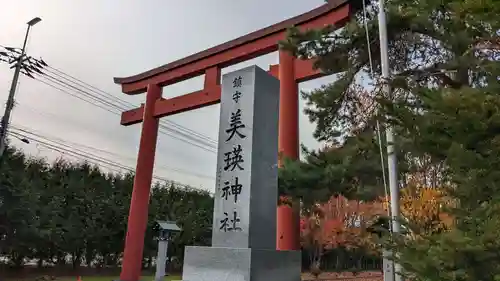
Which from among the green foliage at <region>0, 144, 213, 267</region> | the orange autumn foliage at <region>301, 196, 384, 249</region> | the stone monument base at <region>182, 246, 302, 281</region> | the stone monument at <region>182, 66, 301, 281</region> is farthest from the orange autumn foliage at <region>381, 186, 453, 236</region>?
the green foliage at <region>0, 144, 213, 267</region>

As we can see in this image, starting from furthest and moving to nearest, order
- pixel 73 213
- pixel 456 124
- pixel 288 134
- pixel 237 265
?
pixel 73 213 < pixel 288 134 < pixel 237 265 < pixel 456 124

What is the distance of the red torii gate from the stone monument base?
3005 mm

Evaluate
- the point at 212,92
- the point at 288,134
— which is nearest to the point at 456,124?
the point at 288,134

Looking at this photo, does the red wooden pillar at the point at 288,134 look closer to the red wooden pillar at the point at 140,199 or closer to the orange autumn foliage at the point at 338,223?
the red wooden pillar at the point at 140,199

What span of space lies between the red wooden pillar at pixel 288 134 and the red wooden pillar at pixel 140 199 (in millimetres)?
4085

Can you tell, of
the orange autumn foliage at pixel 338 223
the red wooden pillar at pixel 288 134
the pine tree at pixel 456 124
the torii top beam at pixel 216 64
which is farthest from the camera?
the orange autumn foliage at pixel 338 223

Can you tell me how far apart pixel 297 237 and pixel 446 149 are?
155 inches

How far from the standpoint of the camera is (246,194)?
3062 millimetres

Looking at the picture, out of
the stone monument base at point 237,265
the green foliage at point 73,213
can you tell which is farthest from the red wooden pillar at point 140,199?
the stone monument base at point 237,265

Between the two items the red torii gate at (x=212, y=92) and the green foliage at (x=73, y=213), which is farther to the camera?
the green foliage at (x=73, y=213)

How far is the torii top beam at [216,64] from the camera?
671 cm

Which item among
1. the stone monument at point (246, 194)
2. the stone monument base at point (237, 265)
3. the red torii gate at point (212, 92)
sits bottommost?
the stone monument base at point (237, 265)

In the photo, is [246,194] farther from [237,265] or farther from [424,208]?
[424,208]

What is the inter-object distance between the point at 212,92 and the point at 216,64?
679 millimetres
